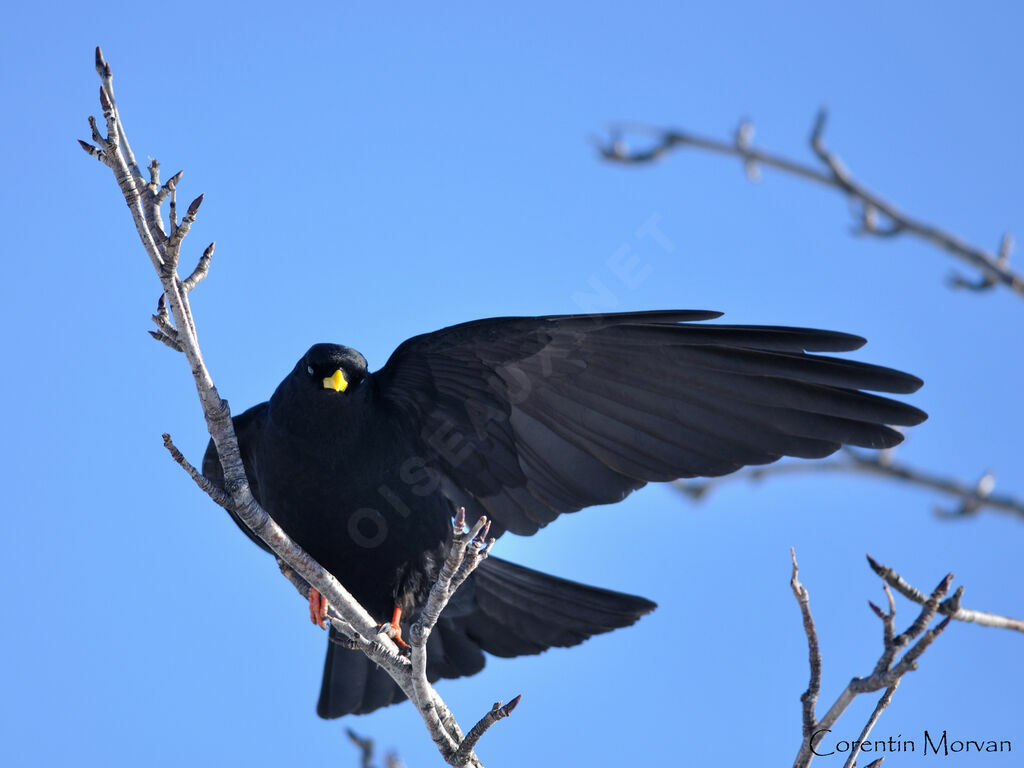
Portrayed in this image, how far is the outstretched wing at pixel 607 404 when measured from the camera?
202 inches

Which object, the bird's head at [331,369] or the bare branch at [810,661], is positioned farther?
the bird's head at [331,369]

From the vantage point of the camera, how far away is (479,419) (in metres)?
5.59

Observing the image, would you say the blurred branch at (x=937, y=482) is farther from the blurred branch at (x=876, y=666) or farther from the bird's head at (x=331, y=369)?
the bird's head at (x=331, y=369)

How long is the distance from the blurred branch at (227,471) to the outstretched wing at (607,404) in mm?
1384

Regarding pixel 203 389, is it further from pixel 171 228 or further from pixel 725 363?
pixel 725 363

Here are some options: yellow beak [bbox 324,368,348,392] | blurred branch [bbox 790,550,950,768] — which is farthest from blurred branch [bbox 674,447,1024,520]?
yellow beak [bbox 324,368,348,392]

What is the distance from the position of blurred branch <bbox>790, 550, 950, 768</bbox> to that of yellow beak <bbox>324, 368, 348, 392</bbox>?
8.01 feet

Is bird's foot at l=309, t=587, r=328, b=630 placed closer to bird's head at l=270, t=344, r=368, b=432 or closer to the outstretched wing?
bird's head at l=270, t=344, r=368, b=432

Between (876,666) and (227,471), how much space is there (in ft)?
8.12

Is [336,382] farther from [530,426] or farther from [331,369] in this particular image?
[530,426]

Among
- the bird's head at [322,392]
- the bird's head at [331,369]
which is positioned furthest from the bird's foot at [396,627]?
the bird's head at [331,369]

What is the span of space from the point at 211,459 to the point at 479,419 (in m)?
1.63

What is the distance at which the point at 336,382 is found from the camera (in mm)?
5070

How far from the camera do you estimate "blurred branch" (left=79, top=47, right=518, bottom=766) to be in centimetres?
365
